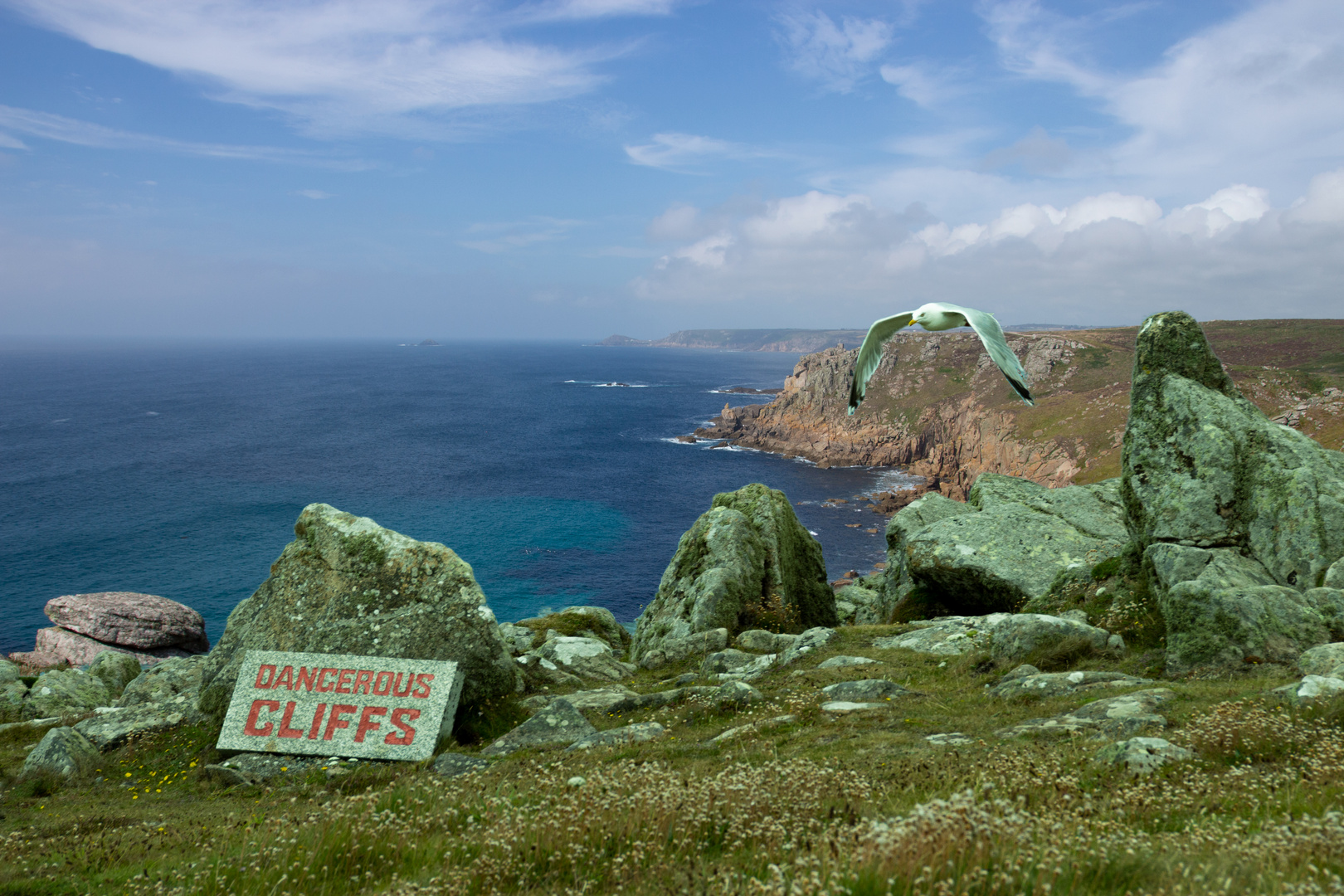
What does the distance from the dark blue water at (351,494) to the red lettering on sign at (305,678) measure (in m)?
48.5

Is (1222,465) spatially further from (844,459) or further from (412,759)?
(844,459)

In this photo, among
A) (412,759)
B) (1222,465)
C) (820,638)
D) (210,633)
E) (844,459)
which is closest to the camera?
(412,759)

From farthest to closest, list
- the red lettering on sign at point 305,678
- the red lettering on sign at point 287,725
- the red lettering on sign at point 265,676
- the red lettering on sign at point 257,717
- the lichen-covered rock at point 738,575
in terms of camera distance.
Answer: the lichen-covered rock at point 738,575 < the red lettering on sign at point 265,676 < the red lettering on sign at point 305,678 < the red lettering on sign at point 257,717 < the red lettering on sign at point 287,725

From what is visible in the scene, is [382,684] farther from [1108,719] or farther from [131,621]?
[131,621]

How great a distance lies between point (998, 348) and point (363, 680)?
13104 millimetres

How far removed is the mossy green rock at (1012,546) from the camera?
2078 centimetres

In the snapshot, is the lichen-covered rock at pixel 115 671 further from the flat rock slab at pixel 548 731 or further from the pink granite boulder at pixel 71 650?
the pink granite boulder at pixel 71 650

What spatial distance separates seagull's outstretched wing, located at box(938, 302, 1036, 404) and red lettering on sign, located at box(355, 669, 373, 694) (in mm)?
12814

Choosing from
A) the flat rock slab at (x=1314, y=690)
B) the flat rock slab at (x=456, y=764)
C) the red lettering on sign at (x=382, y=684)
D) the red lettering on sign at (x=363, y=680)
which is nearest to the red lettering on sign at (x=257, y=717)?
the red lettering on sign at (x=363, y=680)

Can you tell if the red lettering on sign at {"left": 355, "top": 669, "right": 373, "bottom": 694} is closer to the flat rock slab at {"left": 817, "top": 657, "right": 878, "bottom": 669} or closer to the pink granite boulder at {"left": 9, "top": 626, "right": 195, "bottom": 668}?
the flat rock slab at {"left": 817, "top": 657, "right": 878, "bottom": 669}

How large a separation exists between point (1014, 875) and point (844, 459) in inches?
5400

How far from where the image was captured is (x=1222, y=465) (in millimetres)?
14844

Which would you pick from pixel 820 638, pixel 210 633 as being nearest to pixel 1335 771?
pixel 820 638

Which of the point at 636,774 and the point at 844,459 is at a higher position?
the point at 636,774
